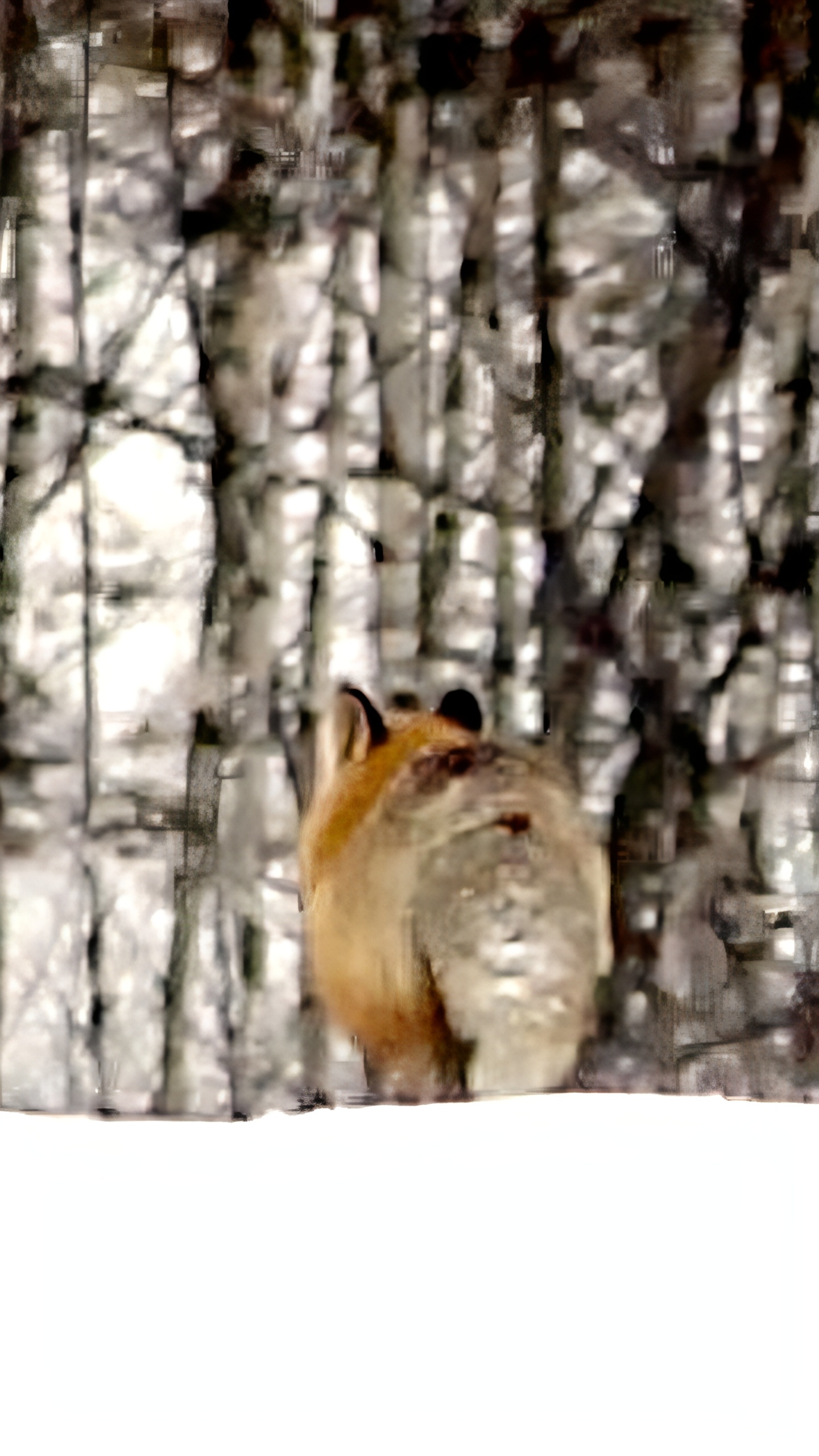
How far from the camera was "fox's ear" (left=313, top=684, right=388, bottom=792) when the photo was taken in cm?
54

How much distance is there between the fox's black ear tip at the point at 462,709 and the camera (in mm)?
543

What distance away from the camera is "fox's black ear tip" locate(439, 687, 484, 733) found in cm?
54

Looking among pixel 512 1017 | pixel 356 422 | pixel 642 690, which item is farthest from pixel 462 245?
pixel 512 1017

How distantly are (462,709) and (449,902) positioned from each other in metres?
0.07

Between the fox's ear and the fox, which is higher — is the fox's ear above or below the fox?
above

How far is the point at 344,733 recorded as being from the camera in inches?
21.4

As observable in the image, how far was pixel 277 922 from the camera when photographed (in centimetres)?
54

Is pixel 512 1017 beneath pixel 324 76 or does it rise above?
beneath

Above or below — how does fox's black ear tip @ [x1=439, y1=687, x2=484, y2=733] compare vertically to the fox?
above

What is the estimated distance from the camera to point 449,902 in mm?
537

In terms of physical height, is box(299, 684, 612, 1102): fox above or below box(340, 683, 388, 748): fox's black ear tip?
below

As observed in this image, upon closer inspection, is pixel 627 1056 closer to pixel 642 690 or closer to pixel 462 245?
A: pixel 642 690

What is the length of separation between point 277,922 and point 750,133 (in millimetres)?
344

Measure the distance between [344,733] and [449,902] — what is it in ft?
0.24
